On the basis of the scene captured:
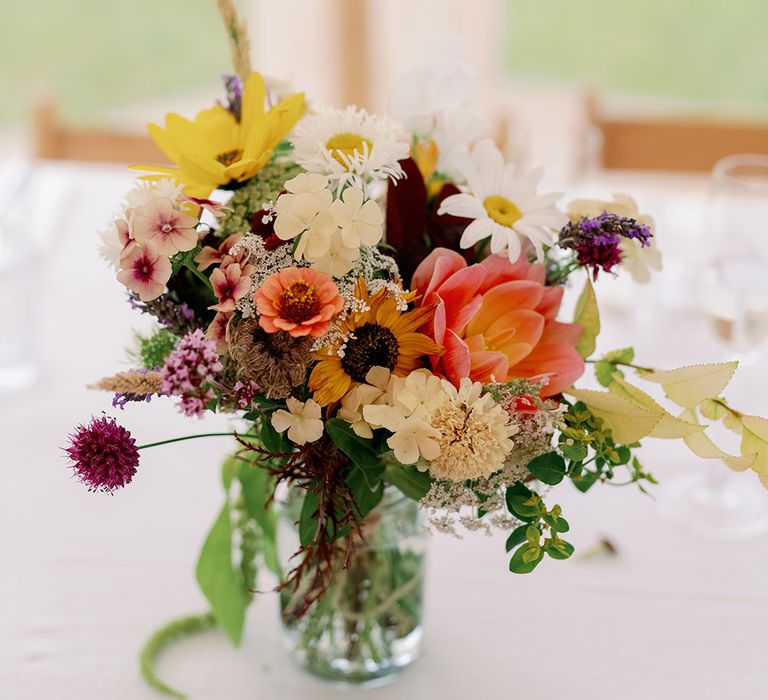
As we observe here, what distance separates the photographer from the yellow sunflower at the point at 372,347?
0.60 meters

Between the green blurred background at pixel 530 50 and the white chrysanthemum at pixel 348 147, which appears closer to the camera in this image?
the white chrysanthemum at pixel 348 147

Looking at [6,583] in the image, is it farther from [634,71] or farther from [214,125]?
[634,71]

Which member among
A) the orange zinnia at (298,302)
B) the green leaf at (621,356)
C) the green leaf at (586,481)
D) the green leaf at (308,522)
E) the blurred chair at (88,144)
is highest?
the orange zinnia at (298,302)

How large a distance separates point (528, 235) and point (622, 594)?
40cm

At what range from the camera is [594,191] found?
59.8 inches

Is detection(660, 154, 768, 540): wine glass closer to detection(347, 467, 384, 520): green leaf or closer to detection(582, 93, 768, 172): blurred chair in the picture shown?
detection(347, 467, 384, 520): green leaf

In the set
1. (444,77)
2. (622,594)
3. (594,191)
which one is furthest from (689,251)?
(444,77)

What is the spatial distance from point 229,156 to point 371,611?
358 millimetres

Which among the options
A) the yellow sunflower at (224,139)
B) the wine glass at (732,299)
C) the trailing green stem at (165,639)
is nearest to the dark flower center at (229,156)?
the yellow sunflower at (224,139)

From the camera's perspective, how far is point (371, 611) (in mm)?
789

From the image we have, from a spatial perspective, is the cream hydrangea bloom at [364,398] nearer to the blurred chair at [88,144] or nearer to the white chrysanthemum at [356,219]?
the white chrysanthemum at [356,219]

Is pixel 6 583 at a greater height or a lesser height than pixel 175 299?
lesser

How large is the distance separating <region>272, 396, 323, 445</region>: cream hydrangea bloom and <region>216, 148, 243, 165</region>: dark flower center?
0.18 metres

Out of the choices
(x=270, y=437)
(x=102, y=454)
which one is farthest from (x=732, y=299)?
(x=102, y=454)
